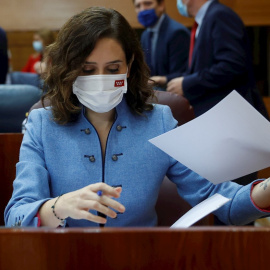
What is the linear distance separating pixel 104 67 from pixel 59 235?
2.41 feet

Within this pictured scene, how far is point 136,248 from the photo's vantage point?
707 mm

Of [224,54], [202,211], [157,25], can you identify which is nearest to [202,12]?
[224,54]

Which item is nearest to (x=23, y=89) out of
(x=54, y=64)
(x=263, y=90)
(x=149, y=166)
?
(x=54, y=64)

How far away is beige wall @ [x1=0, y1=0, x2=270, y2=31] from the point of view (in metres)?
4.95

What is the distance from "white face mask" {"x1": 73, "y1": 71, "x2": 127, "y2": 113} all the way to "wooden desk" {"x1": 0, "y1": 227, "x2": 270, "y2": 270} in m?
0.70

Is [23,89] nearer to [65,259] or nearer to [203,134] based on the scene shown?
[203,134]

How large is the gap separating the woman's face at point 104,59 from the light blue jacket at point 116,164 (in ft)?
0.43

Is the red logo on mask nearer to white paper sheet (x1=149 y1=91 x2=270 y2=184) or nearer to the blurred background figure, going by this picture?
white paper sheet (x1=149 y1=91 x2=270 y2=184)

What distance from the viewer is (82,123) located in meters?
1.42

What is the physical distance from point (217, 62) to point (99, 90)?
1.45 meters

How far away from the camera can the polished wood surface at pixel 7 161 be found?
1668mm

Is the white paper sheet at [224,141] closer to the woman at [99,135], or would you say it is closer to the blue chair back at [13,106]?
the woman at [99,135]

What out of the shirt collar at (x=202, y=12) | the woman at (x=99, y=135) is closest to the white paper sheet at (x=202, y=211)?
the woman at (x=99, y=135)

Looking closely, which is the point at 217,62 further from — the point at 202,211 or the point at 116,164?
the point at 202,211
